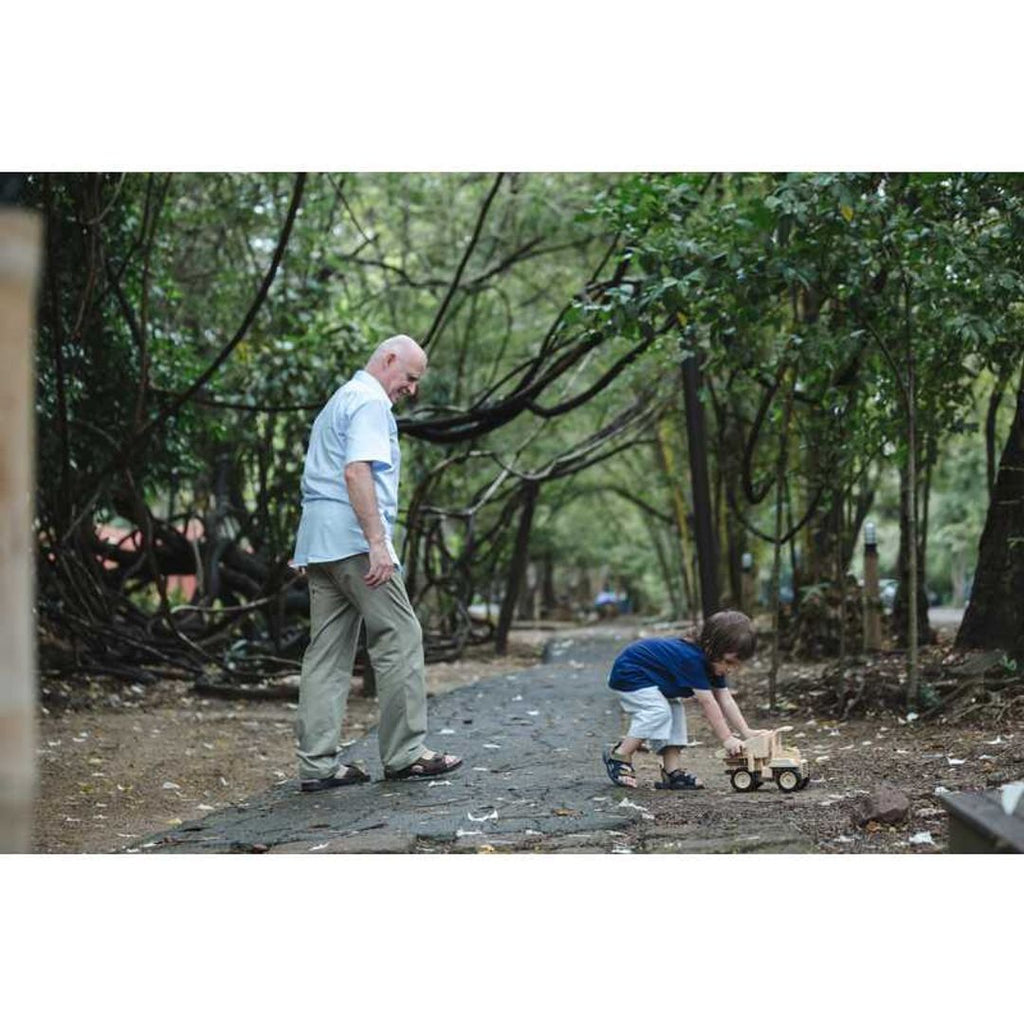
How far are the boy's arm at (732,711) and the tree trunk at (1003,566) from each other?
2.55 metres

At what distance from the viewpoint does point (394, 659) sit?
4902 mm

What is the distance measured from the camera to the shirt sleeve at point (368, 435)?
4789mm

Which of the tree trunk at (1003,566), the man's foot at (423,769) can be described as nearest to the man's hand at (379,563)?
the man's foot at (423,769)

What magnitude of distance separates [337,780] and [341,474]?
1082 mm

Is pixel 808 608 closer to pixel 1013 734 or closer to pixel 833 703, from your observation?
pixel 833 703

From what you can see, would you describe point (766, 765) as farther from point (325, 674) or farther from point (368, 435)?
point (368, 435)

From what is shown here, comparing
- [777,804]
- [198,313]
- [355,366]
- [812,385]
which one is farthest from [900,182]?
[198,313]

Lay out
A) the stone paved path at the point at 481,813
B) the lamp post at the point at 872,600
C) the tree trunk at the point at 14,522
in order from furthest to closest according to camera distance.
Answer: the lamp post at the point at 872,600 → the stone paved path at the point at 481,813 → the tree trunk at the point at 14,522

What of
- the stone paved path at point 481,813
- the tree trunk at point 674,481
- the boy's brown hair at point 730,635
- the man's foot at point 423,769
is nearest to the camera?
the stone paved path at point 481,813

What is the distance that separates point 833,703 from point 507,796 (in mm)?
2796

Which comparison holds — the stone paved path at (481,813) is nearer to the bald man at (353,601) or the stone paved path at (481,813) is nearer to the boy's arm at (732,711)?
the bald man at (353,601)

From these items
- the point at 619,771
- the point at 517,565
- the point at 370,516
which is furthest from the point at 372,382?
the point at 517,565

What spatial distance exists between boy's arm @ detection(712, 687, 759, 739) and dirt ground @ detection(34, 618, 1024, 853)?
215 millimetres

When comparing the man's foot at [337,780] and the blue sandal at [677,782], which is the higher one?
the blue sandal at [677,782]
